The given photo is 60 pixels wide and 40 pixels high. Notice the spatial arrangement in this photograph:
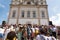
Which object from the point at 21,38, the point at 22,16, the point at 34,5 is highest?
the point at 34,5

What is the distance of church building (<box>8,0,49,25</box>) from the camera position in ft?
131

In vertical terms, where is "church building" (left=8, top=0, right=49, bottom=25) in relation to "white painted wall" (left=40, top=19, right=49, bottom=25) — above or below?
above

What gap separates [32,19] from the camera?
132 feet

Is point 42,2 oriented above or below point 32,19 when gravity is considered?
above

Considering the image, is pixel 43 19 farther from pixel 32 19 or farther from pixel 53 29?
pixel 53 29

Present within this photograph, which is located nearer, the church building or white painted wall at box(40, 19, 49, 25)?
white painted wall at box(40, 19, 49, 25)

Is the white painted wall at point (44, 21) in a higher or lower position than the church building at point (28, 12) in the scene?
lower

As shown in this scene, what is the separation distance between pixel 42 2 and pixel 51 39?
36887mm

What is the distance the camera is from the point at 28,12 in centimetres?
4194

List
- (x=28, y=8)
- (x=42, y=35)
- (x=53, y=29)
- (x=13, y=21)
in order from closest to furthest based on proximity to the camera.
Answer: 1. (x=42, y=35)
2. (x=53, y=29)
3. (x=13, y=21)
4. (x=28, y=8)

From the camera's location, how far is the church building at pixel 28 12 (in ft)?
131

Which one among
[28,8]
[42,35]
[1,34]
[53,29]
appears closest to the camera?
[42,35]

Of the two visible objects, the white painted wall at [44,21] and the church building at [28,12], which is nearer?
the white painted wall at [44,21]

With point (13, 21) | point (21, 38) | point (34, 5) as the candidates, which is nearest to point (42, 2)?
point (34, 5)
